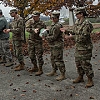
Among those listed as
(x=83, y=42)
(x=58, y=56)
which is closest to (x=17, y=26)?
(x=58, y=56)

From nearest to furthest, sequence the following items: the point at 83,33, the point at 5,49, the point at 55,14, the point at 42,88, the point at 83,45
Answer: the point at 83,33 → the point at 83,45 → the point at 42,88 → the point at 55,14 → the point at 5,49

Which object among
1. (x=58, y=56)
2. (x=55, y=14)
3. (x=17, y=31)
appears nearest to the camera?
(x=55, y=14)

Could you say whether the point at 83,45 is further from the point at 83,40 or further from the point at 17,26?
the point at 17,26

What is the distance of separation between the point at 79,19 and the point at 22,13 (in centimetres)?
1028

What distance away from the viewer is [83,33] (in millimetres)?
7004

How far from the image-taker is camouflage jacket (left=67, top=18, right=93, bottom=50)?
22.9 feet

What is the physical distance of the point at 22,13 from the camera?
55.9ft

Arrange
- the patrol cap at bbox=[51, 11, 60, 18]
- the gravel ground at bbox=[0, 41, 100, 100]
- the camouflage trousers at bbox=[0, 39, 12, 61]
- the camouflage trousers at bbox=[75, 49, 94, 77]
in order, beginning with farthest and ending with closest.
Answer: the camouflage trousers at bbox=[0, 39, 12, 61], the patrol cap at bbox=[51, 11, 60, 18], the camouflage trousers at bbox=[75, 49, 94, 77], the gravel ground at bbox=[0, 41, 100, 100]

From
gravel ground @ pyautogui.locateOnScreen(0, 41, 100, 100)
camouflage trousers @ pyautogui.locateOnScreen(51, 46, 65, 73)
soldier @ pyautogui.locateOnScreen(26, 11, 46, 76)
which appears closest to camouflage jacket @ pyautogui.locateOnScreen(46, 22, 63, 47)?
camouflage trousers @ pyautogui.locateOnScreen(51, 46, 65, 73)

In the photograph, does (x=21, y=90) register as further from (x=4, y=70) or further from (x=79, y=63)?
(x=4, y=70)

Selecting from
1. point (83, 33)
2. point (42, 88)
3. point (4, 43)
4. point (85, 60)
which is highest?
point (83, 33)

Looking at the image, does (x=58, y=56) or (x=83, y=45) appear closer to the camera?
(x=83, y=45)

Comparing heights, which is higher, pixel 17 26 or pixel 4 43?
pixel 17 26

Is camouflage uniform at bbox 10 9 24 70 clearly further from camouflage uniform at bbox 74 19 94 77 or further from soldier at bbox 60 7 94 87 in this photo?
camouflage uniform at bbox 74 19 94 77
